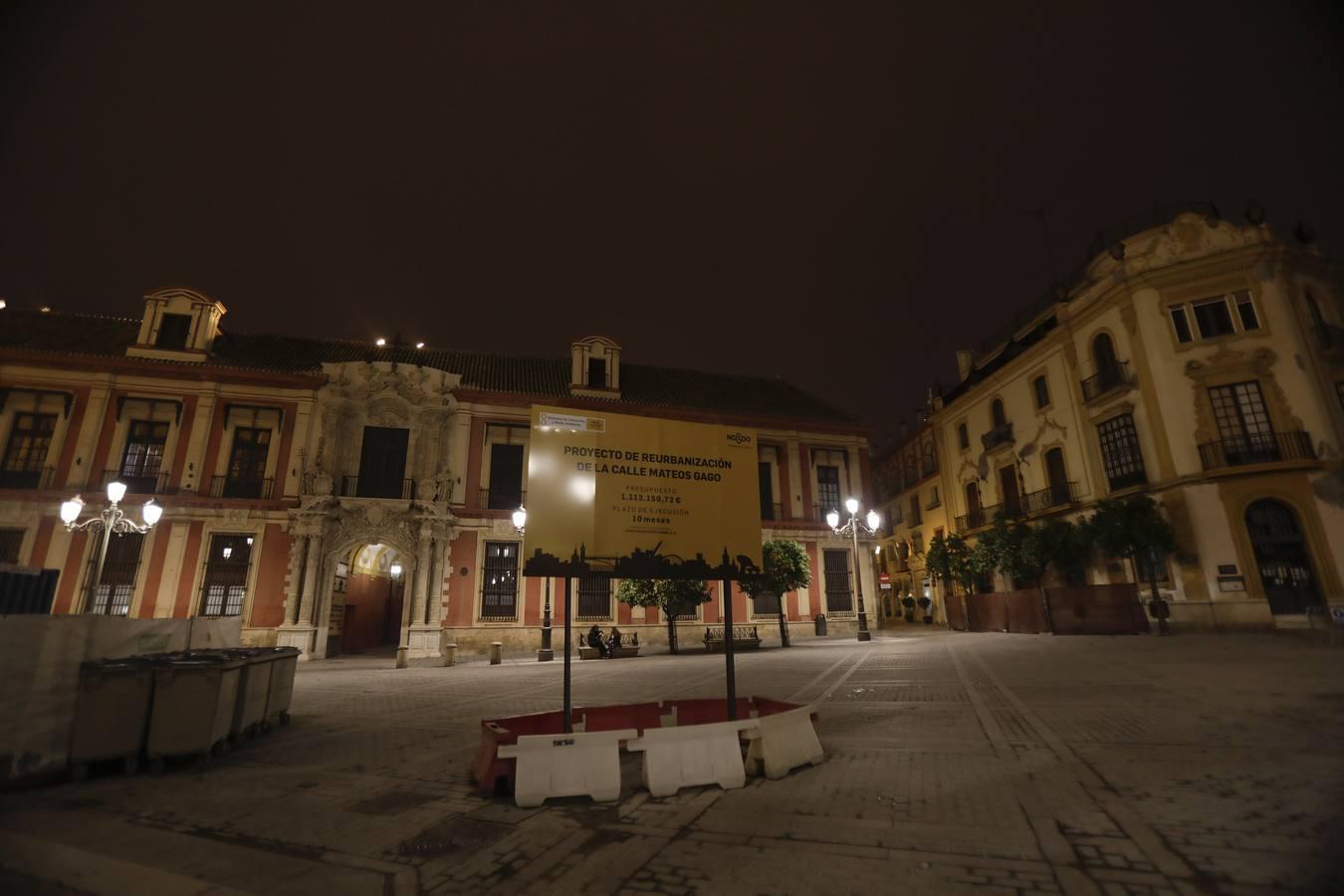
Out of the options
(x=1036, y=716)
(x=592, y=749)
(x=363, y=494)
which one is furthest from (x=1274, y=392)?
(x=363, y=494)

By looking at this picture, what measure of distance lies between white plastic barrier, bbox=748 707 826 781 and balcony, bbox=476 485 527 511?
19.1 meters

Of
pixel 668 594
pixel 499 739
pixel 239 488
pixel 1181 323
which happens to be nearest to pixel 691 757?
pixel 499 739

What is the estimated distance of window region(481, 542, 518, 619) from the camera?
22297 mm

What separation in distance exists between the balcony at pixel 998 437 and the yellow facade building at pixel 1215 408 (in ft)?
8.92

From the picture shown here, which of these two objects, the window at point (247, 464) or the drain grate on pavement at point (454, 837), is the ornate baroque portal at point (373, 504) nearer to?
the window at point (247, 464)

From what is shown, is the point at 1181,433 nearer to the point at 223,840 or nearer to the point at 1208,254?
the point at 1208,254

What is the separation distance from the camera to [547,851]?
3705 millimetres

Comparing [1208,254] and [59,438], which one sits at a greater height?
[1208,254]

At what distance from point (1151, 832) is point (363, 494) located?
24495 millimetres

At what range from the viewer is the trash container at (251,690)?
6.81 metres

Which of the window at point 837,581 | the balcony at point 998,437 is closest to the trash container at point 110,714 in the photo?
the window at point 837,581

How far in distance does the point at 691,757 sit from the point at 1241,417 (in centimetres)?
2528

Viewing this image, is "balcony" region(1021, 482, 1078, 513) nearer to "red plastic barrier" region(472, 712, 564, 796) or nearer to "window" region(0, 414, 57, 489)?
"red plastic barrier" region(472, 712, 564, 796)

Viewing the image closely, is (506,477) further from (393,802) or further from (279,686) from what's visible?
(393,802)
